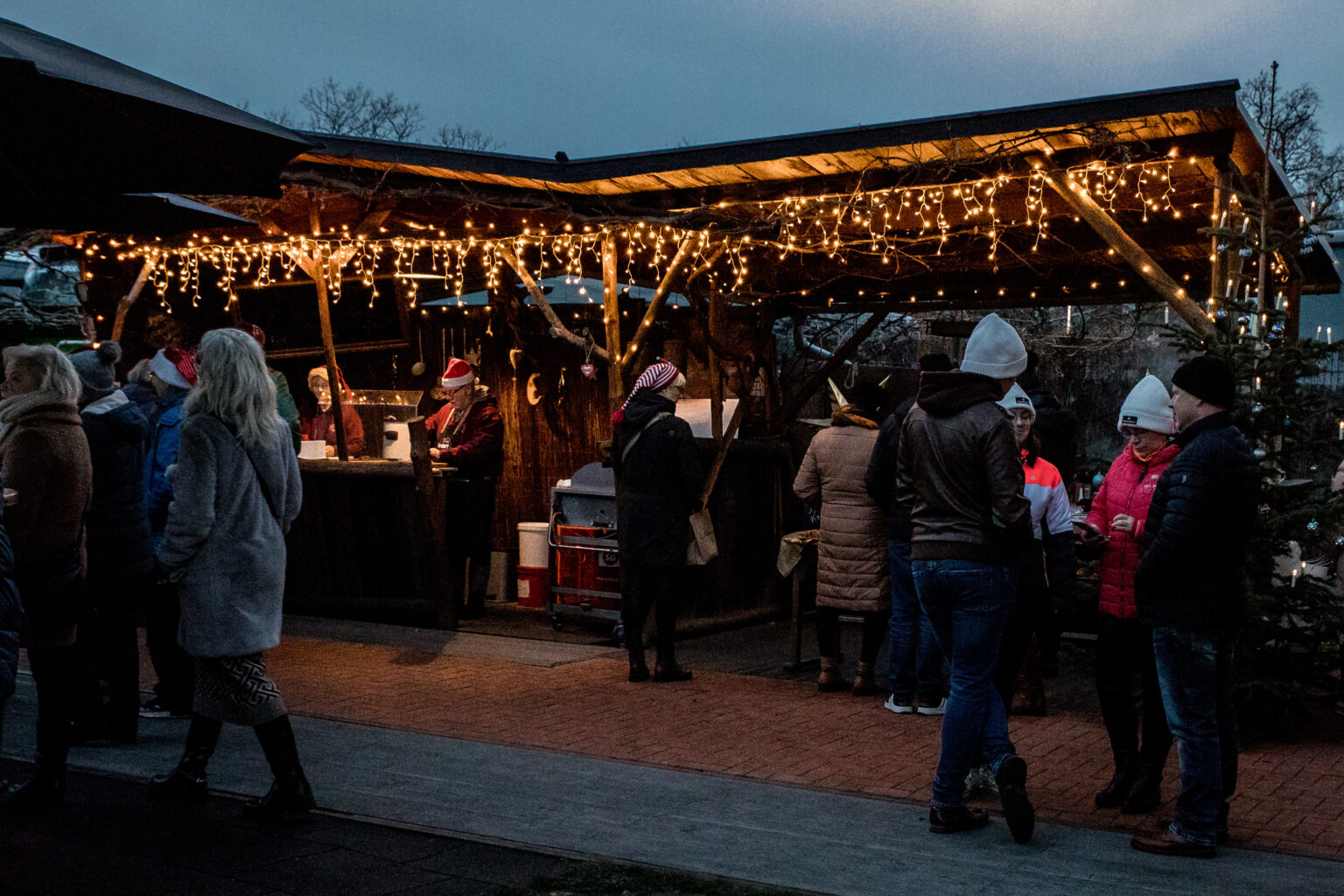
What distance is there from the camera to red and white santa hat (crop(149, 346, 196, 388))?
21.8ft

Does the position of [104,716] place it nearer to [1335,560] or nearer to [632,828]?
[632,828]

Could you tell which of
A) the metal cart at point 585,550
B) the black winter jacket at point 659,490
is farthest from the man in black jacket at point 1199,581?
the metal cart at point 585,550

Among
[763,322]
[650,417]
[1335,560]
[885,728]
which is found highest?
[763,322]

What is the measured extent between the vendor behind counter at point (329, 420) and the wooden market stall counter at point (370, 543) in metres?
0.71

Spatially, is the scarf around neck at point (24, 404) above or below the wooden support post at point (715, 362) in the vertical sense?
below

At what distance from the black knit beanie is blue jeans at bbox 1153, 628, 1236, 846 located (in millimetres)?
847

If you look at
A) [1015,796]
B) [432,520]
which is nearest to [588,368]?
[432,520]

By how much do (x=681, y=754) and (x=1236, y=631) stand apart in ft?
8.60

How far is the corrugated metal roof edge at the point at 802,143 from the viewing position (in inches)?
267

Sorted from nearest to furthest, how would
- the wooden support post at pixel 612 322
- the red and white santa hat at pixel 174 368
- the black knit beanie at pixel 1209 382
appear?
the black knit beanie at pixel 1209 382
the red and white santa hat at pixel 174 368
the wooden support post at pixel 612 322

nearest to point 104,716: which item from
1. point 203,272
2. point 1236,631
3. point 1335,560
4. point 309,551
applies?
point 309,551

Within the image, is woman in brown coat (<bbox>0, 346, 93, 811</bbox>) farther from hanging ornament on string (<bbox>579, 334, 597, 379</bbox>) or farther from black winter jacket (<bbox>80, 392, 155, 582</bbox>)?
hanging ornament on string (<bbox>579, 334, 597, 379</bbox>)

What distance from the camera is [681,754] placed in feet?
20.3

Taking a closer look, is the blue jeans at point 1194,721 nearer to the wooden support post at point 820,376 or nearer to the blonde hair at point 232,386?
the blonde hair at point 232,386
